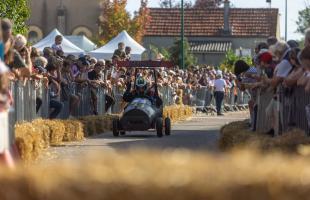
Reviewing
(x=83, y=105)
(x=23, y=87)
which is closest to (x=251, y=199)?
(x=23, y=87)

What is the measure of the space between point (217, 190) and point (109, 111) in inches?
1097

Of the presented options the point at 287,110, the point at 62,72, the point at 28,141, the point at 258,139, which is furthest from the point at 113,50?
the point at 258,139

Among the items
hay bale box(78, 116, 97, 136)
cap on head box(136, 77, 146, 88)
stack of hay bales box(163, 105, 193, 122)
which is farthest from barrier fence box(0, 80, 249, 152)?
cap on head box(136, 77, 146, 88)

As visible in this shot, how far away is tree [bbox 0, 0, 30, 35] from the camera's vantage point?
3950cm

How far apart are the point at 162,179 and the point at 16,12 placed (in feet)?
113

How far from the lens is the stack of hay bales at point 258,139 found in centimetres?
1415

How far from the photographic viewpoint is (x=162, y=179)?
5.85 m

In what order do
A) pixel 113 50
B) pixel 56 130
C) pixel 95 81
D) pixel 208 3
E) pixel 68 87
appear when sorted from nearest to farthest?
pixel 56 130 → pixel 68 87 → pixel 95 81 → pixel 113 50 → pixel 208 3

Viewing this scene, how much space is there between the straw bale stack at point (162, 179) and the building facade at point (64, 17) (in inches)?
3418

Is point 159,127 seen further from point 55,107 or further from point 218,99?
point 218,99

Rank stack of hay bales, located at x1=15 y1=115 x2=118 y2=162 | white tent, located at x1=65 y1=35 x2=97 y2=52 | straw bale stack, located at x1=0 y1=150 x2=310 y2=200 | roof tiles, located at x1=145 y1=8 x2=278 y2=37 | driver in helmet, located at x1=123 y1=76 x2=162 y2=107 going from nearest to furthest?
straw bale stack, located at x1=0 y1=150 x2=310 y2=200, stack of hay bales, located at x1=15 y1=115 x2=118 y2=162, driver in helmet, located at x1=123 y1=76 x2=162 y2=107, white tent, located at x1=65 y1=35 x2=97 y2=52, roof tiles, located at x1=145 y1=8 x2=278 y2=37

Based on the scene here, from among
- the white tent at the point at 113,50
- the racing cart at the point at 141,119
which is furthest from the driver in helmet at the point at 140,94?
the white tent at the point at 113,50

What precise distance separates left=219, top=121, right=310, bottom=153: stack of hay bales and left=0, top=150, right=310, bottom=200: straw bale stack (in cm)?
749

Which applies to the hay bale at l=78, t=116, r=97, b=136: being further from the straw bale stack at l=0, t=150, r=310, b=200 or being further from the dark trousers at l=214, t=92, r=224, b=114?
the dark trousers at l=214, t=92, r=224, b=114
